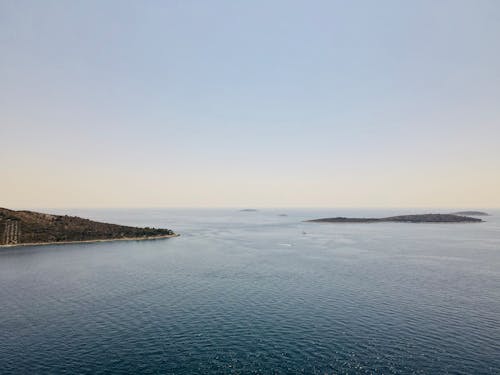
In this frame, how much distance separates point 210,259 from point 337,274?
57654 millimetres

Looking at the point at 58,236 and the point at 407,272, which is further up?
the point at 58,236

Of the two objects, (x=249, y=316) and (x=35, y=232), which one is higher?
(x=35, y=232)

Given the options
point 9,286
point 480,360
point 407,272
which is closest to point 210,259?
point 9,286

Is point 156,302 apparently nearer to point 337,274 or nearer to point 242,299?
point 242,299

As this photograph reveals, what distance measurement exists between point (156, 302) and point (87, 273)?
46339mm

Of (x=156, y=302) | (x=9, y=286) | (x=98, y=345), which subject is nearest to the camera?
(x=98, y=345)

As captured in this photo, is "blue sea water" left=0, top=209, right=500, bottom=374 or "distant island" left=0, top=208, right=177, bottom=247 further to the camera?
"distant island" left=0, top=208, right=177, bottom=247

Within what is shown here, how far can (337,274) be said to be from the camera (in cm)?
10381

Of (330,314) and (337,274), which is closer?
(330,314)

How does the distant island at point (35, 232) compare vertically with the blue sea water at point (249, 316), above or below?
above

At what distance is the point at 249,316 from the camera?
6544 centimetres

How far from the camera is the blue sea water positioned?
46.3 meters

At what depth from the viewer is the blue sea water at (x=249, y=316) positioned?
46.3 metres

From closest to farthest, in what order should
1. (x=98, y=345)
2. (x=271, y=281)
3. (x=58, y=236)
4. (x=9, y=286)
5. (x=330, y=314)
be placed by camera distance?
(x=98, y=345), (x=330, y=314), (x=9, y=286), (x=271, y=281), (x=58, y=236)
